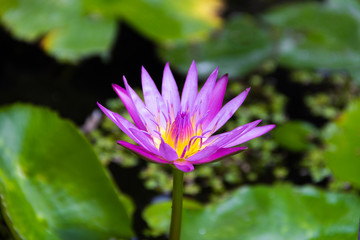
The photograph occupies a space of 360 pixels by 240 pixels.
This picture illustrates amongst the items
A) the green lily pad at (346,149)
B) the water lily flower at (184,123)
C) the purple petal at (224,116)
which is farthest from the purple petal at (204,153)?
the green lily pad at (346,149)

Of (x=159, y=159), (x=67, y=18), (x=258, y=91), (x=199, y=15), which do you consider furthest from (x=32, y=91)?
(x=159, y=159)

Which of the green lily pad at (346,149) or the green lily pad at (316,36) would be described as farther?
the green lily pad at (316,36)

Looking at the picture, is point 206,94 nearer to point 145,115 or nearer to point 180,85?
point 145,115

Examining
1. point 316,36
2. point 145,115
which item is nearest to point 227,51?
point 316,36

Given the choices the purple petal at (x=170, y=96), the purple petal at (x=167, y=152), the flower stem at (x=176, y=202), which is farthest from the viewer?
the purple petal at (x=170, y=96)

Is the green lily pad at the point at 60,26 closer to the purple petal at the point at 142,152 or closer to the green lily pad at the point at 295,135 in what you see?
the green lily pad at the point at 295,135

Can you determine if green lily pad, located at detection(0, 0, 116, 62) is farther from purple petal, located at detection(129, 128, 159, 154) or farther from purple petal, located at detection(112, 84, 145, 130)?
purple petal, located at detection(129, 128, 159, 154)
